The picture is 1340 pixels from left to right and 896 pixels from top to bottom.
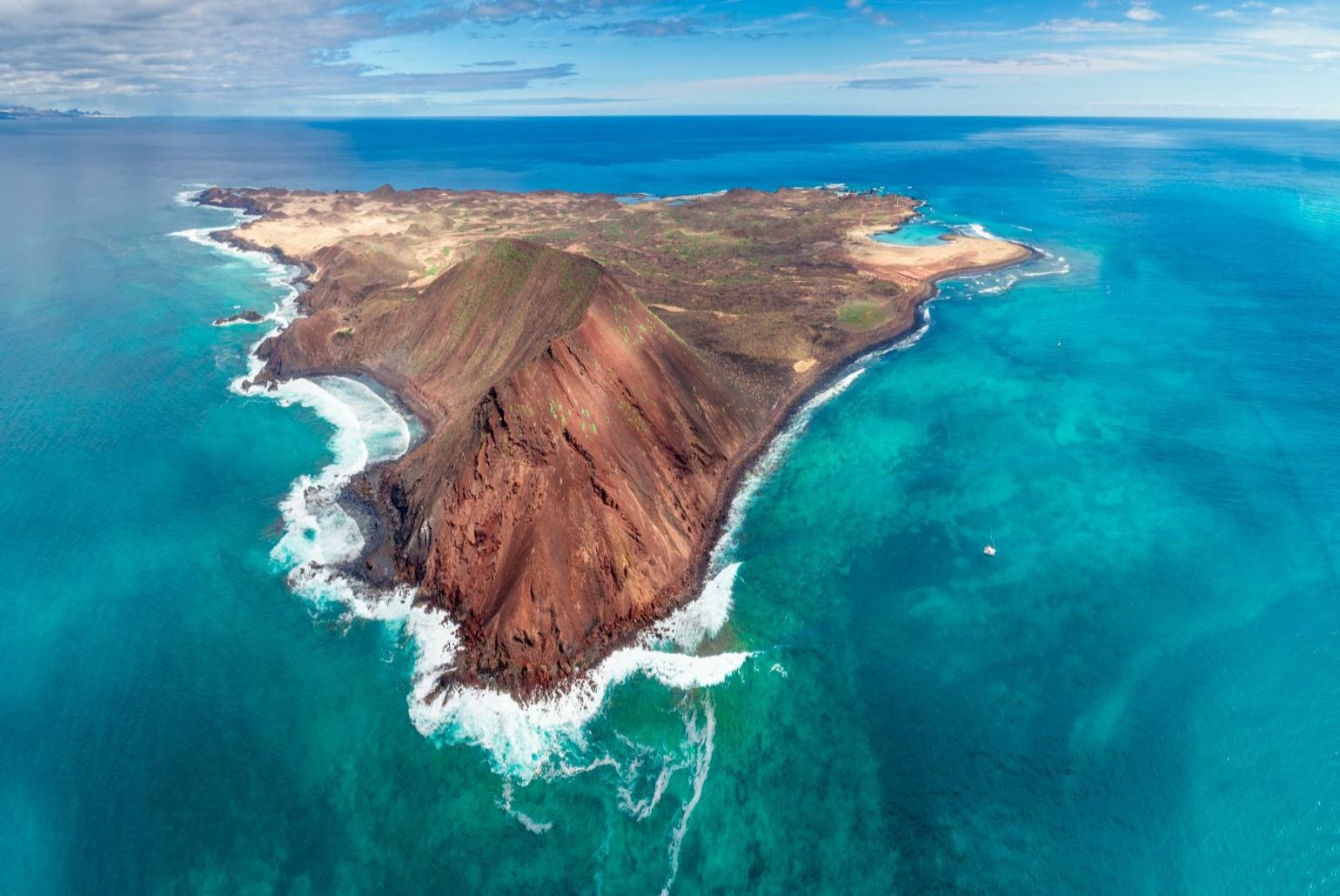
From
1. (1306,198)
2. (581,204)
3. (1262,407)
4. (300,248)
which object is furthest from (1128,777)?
(1306,198)

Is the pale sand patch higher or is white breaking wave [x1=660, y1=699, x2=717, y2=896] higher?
the pale sand patch

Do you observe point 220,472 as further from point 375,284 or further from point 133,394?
point 375,284

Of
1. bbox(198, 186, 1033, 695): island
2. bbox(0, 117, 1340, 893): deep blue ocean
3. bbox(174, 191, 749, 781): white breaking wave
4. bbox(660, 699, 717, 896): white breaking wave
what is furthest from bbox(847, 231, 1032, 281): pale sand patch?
bbox(660, 699, 717, 896): white breaking wave

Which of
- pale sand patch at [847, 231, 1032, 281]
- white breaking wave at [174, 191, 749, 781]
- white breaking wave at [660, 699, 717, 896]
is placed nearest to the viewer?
white breaking wave at [660, 699, 717, 896]

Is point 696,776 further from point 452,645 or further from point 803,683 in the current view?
point 452,645

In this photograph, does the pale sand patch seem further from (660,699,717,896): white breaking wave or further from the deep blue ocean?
(660,699,717,896): white breaking wave
